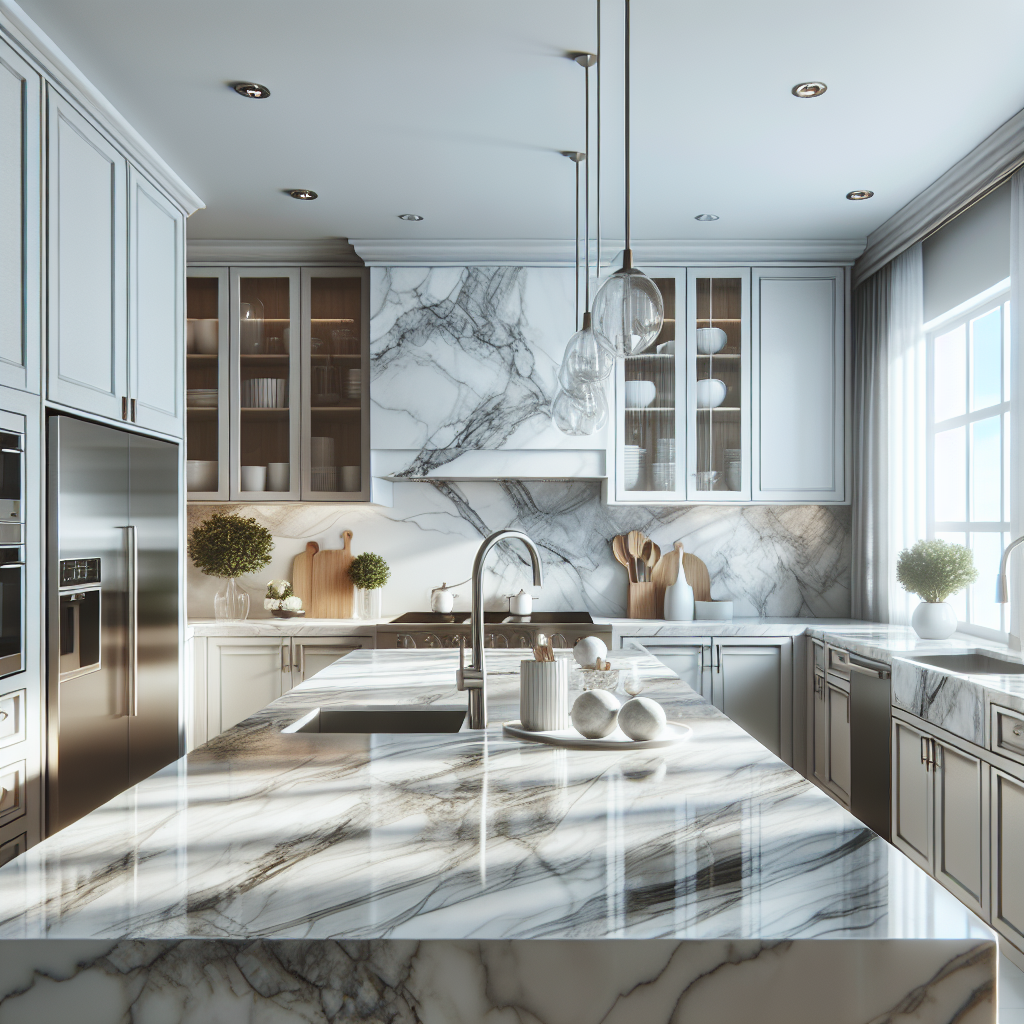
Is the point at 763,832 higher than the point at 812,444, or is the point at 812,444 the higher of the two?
Answer: the point at 812,444

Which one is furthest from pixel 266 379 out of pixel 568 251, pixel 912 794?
pixel 912 794

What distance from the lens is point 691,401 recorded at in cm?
417

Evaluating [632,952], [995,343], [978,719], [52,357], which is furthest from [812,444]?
[632,952]

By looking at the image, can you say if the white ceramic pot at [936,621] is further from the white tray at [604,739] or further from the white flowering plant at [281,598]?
the white flowering plant at [281,598]

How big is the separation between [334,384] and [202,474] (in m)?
0.78

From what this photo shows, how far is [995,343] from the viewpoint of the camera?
10.9 ft

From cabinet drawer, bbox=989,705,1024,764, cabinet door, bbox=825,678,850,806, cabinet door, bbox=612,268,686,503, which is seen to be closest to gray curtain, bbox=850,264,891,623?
cabinet door, bbox=825,678,850,806

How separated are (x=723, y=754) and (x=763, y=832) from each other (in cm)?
41

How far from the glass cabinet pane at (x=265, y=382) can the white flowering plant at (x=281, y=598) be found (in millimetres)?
486

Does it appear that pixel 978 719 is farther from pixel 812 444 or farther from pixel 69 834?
pixel 69 834

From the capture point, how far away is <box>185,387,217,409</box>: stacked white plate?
420 centimetres

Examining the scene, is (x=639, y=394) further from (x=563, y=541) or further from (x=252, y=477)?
(x=252, y=477)

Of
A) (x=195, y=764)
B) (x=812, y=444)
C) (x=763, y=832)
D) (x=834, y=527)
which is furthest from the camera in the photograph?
(x=834, y=527)

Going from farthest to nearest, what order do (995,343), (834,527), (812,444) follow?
(834,527) < (812,444) < (995,343)
